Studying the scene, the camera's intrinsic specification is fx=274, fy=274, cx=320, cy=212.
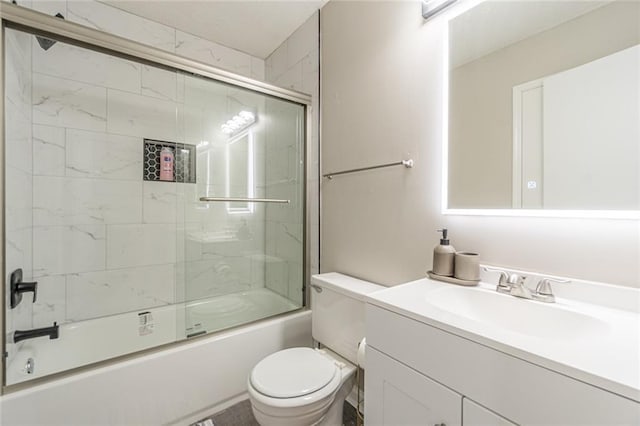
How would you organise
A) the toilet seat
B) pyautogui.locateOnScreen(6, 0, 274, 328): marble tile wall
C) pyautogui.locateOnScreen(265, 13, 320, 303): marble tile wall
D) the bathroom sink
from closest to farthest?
the bathroom sink → the toilet seat → pyautogui.locateOnScreen(6, 0, 274, 328): marble tile wall → pyautogui.locateOnScreen(265, 13, 320, 303): marble tile wall

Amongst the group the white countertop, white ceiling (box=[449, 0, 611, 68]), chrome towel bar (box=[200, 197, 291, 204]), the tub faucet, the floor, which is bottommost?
the floor

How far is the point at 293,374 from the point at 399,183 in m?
1.03

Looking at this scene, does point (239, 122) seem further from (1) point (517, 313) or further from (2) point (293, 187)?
(1) point (517, 313)

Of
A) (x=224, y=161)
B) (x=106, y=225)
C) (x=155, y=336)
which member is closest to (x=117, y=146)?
(x=106, y=225)

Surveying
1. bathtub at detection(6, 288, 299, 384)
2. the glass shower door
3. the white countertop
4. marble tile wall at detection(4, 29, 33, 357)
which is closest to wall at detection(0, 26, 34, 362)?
marble tile wall at detection(4, 29, 33, 357)

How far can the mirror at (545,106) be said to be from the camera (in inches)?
31.7

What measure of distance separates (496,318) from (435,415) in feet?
1.28

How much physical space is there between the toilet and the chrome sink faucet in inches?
21.9

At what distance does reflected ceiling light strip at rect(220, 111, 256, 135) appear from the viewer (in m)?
1.82

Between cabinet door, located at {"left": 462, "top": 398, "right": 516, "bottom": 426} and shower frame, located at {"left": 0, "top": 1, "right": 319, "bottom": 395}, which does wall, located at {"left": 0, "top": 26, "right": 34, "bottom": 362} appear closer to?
shower frame, located at {"left": 0, "top": 1, "right": 319, "bottom": 395}

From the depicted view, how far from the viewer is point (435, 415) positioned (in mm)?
725

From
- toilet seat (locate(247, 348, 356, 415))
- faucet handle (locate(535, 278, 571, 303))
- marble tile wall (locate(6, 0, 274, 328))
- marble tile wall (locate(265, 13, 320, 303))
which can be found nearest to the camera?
faucet handle (locate(535, 278, 571, 303))

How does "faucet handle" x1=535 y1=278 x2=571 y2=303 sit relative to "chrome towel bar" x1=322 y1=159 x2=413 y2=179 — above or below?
below

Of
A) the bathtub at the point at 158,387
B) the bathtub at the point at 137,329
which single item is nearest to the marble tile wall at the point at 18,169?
the bathtub at the point at 137,329
